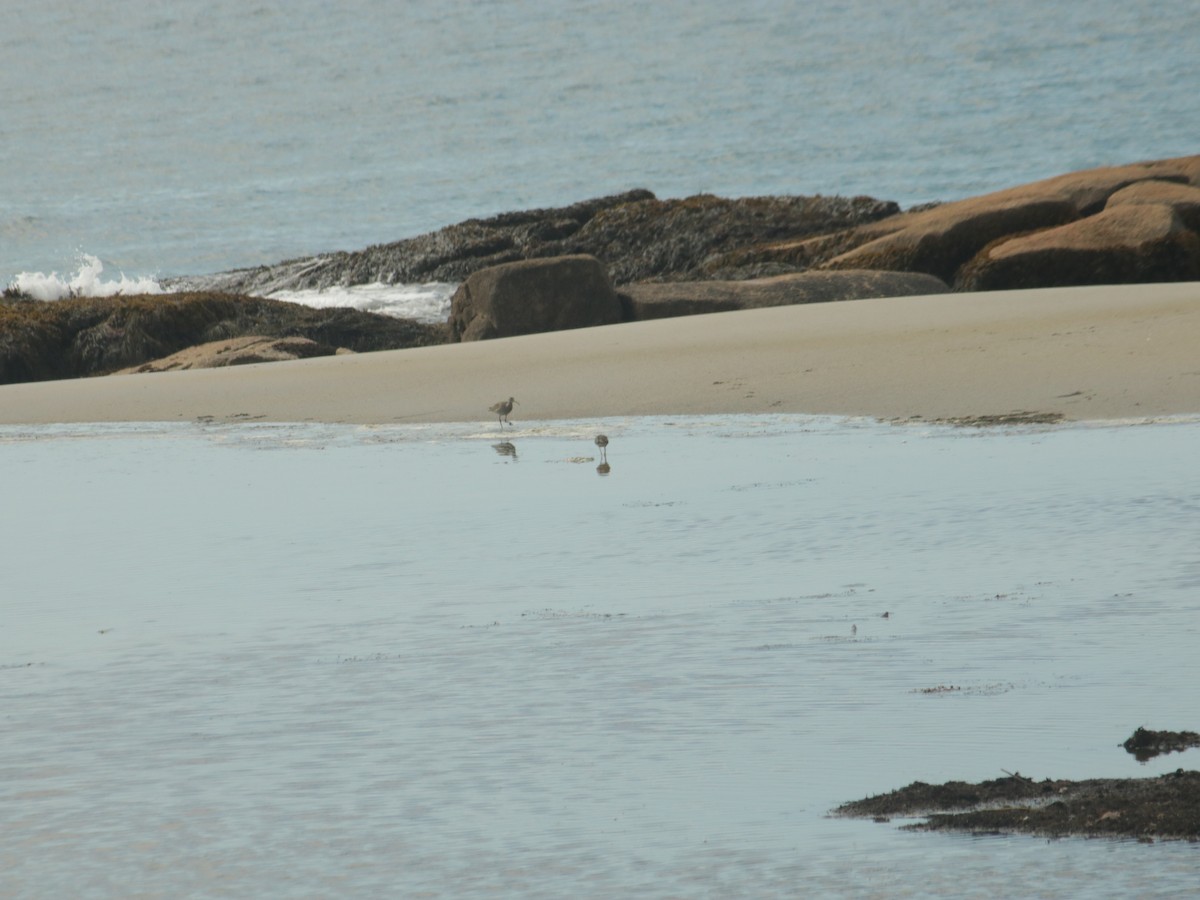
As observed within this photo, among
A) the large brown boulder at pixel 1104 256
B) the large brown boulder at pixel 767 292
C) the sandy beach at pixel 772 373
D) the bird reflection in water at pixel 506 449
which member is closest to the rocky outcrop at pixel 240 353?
the sandy beach at pixel 772 373

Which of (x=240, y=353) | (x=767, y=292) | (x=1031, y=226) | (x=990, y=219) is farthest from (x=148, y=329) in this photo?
(x=1031, y=226)

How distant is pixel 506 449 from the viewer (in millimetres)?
8383

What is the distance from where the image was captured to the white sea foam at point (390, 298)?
2352 centimetres

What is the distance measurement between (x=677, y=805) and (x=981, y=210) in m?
17.1

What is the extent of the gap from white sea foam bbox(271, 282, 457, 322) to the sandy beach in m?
9.65

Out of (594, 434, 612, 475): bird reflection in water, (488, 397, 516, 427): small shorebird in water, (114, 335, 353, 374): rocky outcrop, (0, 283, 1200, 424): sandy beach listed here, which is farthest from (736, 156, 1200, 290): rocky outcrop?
(594, 434, 612, 475): bird reflection in water

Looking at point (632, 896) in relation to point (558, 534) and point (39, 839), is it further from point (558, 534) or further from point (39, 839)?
point (558, 534)

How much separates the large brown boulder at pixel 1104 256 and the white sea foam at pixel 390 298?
855 centimetres

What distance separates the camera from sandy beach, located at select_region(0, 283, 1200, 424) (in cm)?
925

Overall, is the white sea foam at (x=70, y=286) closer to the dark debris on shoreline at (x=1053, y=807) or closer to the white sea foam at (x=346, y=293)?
the white sea foam at (x=346, y=293)

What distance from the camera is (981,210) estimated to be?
18.8m

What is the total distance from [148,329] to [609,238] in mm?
9661

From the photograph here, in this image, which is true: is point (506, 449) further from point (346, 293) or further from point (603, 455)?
point (346, 293)

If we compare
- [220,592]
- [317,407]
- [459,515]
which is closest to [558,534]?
[459,515]
